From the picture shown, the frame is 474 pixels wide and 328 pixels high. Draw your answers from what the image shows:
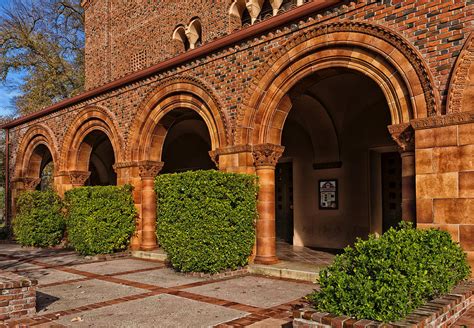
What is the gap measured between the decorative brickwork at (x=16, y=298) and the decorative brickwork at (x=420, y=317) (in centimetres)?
365

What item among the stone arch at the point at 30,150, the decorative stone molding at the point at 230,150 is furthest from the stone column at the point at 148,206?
the stone arch at the point at 30,150

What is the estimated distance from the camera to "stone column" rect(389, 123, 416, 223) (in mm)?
7094

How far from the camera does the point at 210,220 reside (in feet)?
28.1

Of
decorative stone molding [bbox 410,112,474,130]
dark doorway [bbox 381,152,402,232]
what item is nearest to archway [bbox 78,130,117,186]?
dark doorway [bbox 381,152,402,232]

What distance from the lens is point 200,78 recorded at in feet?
35.4

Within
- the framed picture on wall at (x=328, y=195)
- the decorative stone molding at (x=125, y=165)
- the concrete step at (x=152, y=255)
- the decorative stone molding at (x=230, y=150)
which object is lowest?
the concrete step at (x=152, y=255)

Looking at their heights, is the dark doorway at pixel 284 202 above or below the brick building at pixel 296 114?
below

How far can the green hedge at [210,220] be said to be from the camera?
8.59 meters

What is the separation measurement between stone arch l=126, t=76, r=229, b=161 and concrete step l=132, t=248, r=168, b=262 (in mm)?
2585

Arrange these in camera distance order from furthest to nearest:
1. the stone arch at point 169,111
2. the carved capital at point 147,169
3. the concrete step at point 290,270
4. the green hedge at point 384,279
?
the carved capital at point 147,169 → the stone arch at point 169,111 → the concrete step at point 290,270 → the green hedge at point 384,279

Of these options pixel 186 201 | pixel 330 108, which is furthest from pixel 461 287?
pixel 330 108

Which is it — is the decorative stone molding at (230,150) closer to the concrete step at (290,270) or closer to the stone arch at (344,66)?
the stone arch at (344,66)

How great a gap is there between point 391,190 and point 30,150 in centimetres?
1447

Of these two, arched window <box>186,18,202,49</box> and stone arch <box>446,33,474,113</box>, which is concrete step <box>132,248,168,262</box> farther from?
arched window <box>186,18,202,49</box>
